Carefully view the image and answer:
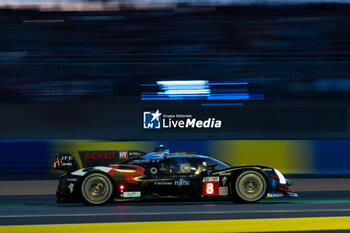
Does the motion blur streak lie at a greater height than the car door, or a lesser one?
lesser

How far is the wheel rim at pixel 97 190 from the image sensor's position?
902 cm

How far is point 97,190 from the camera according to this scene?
9.06 m

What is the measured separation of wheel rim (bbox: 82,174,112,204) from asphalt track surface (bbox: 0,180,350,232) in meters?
0.17

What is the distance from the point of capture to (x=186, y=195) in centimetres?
902

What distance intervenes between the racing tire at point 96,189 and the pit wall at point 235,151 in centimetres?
612

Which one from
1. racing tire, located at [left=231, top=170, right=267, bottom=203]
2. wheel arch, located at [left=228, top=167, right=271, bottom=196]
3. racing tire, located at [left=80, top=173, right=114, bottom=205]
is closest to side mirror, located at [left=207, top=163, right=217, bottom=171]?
wheel arch, located at [left=228, top=167, right=271, bottom=196]

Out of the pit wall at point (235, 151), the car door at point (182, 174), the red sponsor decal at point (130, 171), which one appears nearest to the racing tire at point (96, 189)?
the red sponsor decal at point (130, 171)

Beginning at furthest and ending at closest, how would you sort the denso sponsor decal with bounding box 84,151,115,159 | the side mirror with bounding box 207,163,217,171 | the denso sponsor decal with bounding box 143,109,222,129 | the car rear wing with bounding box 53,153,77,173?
the denso sponsor decal with bounding box 143,109,222,129 < the denso sponsor decal with bounding box 84,151,115,159 < the car rear wing with bounding box 53,153,77,173 < the side mirror with bounding box 207,163,217,171

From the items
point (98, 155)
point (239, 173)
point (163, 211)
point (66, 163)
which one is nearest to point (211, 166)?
point (239, 173)

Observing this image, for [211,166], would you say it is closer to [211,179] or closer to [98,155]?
[211,179]

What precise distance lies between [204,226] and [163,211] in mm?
1610

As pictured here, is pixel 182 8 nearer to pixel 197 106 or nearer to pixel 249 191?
pixel 197 106

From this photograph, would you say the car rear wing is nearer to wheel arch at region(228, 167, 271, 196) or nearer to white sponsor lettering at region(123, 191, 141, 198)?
white sponsor lettering at region(123, 191, 141, 198)

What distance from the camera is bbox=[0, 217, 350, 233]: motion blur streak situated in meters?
6.51
